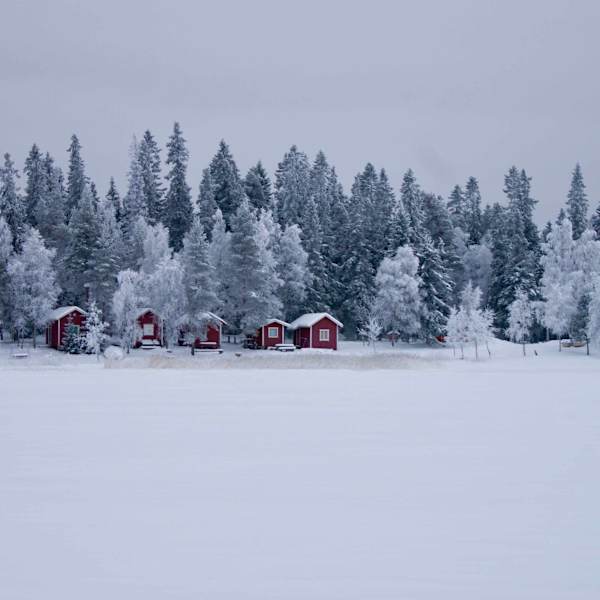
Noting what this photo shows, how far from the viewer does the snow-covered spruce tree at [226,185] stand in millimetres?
81188

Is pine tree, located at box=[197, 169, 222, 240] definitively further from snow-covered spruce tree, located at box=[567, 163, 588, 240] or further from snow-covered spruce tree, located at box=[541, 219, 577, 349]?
snow-covered spruce tree, located at box=[567, 163, 588, 240]

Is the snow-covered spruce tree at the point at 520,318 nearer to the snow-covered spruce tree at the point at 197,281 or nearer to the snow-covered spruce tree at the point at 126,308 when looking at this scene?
the snow-covered spruce tree at the point at 197,281

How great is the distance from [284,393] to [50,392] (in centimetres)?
767

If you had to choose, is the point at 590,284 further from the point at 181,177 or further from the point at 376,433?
the point at 376,433

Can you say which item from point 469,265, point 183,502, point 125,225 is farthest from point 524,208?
point 183,502

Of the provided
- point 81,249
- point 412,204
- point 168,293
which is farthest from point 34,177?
point 412,204

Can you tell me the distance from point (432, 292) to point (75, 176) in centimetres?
4124

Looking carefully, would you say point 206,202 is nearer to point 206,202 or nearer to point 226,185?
point 206,202

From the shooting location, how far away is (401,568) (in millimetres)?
8578

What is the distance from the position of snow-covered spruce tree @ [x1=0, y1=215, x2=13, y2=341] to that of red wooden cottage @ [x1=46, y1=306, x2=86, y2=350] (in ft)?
11.3

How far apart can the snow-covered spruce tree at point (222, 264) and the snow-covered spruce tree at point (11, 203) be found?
60.8 feet

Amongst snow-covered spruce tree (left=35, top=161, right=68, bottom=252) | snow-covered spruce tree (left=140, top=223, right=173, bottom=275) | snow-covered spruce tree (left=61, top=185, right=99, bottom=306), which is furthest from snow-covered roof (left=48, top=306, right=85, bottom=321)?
snow-covered spruce tree (left=35, top=161, right=68, bottom=252)

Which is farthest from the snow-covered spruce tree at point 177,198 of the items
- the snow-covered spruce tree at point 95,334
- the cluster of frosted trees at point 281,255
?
the snow-covered spruce tree at point 95,334

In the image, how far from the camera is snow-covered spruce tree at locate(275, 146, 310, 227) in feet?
267
